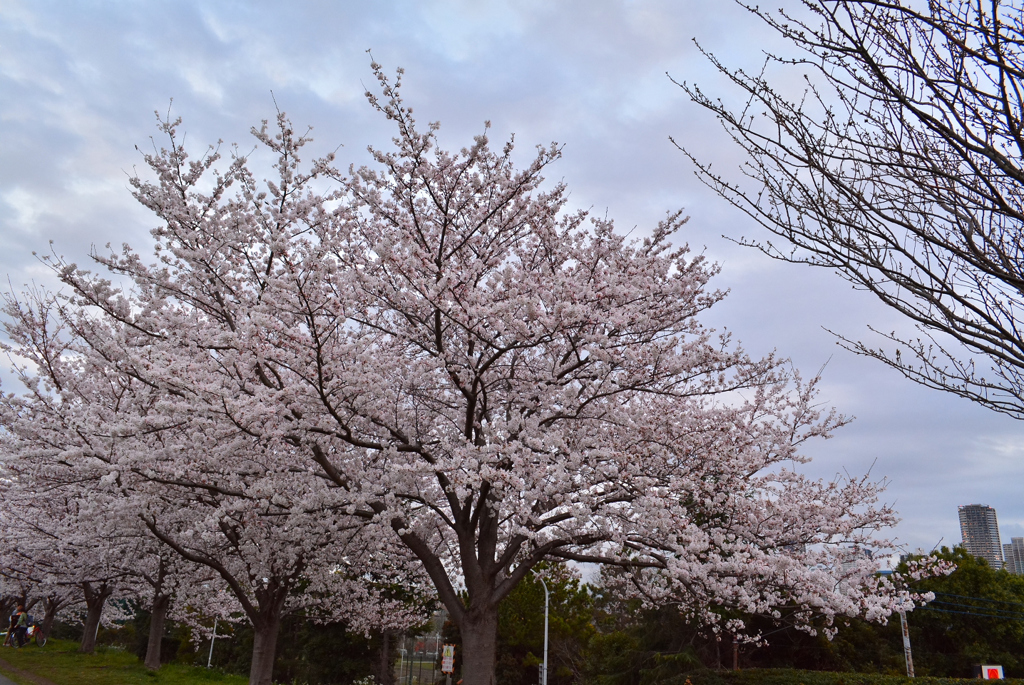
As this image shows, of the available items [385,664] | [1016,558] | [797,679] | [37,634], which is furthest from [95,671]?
[1016,558]

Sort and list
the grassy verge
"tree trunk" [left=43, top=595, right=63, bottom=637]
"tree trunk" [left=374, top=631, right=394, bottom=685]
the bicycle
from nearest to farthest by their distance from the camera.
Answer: the grassy verge < the bicycle < "tree trunk" [left=374, top=631, right=394, bottom=685] < "tree trunk" [left=43, top=595, right=63, bottom=637]

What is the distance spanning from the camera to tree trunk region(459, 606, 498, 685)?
888cm

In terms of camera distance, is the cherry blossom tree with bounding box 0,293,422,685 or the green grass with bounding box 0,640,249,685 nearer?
the cherry blossom tree with bounding box 0,293,422,685

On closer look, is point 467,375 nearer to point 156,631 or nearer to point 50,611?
point 156,631

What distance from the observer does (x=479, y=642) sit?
8.98 metres

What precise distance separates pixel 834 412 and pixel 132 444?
1107 centimetres

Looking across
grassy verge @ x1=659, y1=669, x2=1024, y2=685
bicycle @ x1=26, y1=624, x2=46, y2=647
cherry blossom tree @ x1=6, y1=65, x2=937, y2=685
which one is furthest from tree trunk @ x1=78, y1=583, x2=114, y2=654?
grassy verge @ x1=659, y1=669, x2=1024, y2=685

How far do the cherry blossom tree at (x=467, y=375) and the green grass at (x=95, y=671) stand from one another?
8281 mm

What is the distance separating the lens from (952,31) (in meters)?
3.32

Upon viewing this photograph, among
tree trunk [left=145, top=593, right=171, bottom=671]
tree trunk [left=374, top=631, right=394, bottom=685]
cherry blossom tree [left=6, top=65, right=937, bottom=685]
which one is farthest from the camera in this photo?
tree trunk [left=374, top=631, right=394, bottom=685]

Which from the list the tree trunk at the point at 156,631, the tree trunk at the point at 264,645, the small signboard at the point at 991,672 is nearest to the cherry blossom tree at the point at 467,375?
the tree trunk at the point at 264,645

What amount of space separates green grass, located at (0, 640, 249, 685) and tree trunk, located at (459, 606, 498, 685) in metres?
9.62

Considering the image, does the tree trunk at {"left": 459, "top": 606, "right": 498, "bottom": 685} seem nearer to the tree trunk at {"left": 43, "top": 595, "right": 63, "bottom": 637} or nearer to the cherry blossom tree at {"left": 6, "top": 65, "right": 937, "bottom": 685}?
the cherry blossom tree at {"left": 6, "top": 65, "right": 937, "bottom": 685}

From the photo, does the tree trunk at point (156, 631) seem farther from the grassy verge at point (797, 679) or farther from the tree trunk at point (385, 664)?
the grassy verge at point (797, 679)
